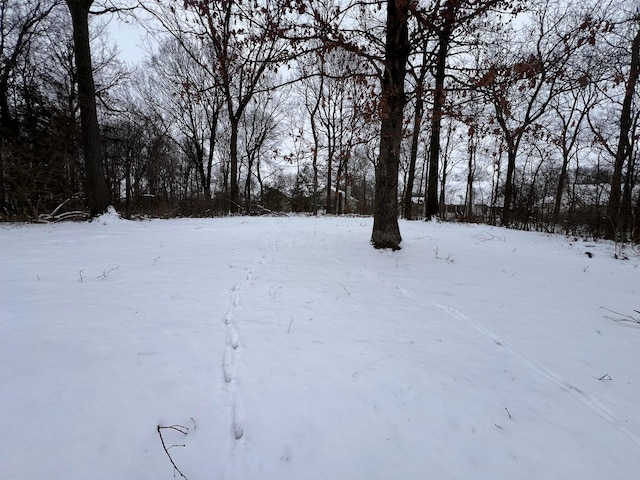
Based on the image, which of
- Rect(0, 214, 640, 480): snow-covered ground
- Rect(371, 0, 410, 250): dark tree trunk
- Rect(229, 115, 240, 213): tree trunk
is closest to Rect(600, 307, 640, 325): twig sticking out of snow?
Rect(0, 214, 640, 480): snow-covered ground

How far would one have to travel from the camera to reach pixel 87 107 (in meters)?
8.19

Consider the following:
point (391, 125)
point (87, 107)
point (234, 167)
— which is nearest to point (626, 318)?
point (391, 125)

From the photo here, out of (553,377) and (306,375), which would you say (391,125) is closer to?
(553,377)

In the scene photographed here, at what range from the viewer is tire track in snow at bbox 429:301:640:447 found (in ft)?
6.06

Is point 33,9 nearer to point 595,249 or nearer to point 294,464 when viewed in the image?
point 294,464

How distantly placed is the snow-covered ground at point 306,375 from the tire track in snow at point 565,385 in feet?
0.05

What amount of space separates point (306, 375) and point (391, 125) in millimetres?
5064

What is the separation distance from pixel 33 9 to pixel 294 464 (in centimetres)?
2007

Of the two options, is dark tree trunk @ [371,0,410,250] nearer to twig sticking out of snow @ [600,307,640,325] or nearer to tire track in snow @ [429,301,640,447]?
tire track in snow @ [429,301,640,447]

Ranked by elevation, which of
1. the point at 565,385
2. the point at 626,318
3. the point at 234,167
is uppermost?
the point at 234,167

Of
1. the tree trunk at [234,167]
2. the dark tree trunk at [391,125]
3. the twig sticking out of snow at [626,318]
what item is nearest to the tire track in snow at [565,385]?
the twig sticking out of snow at [626,318]

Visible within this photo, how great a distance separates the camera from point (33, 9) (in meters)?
12.4

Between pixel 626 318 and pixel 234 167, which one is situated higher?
pixel 234 167

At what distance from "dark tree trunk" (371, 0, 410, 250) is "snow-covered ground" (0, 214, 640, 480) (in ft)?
6.76
